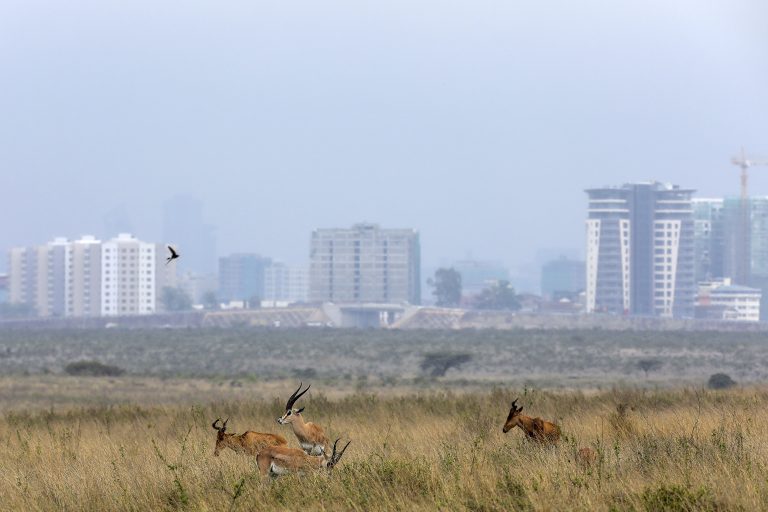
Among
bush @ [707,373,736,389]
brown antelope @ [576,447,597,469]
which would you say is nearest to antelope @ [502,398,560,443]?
brown antelope @ [576,447,597,469]

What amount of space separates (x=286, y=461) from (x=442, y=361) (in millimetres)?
65949

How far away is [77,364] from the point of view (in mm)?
65312

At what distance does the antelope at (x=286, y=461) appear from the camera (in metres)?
15.0

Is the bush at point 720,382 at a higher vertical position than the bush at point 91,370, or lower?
higher

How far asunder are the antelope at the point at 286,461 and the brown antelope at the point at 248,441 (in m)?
1.47

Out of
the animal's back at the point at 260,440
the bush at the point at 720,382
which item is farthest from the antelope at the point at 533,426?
the bush at the point at 720,382

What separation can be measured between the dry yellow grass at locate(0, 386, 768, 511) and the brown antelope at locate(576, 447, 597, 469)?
0.11 metres

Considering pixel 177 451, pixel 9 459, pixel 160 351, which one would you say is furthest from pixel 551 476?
pixel 160 351

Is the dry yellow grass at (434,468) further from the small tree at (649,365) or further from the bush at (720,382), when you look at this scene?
the small tree at (649,365)

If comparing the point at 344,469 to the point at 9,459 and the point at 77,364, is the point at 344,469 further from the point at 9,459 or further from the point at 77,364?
the point at 77,364

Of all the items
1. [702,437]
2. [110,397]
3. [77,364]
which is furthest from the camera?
[77,364]

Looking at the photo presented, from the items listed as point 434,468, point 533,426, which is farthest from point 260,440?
point 533,426

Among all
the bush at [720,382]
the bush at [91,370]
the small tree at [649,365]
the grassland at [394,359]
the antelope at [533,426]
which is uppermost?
the antelope at [533,426]

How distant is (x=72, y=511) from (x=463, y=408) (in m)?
12.9
